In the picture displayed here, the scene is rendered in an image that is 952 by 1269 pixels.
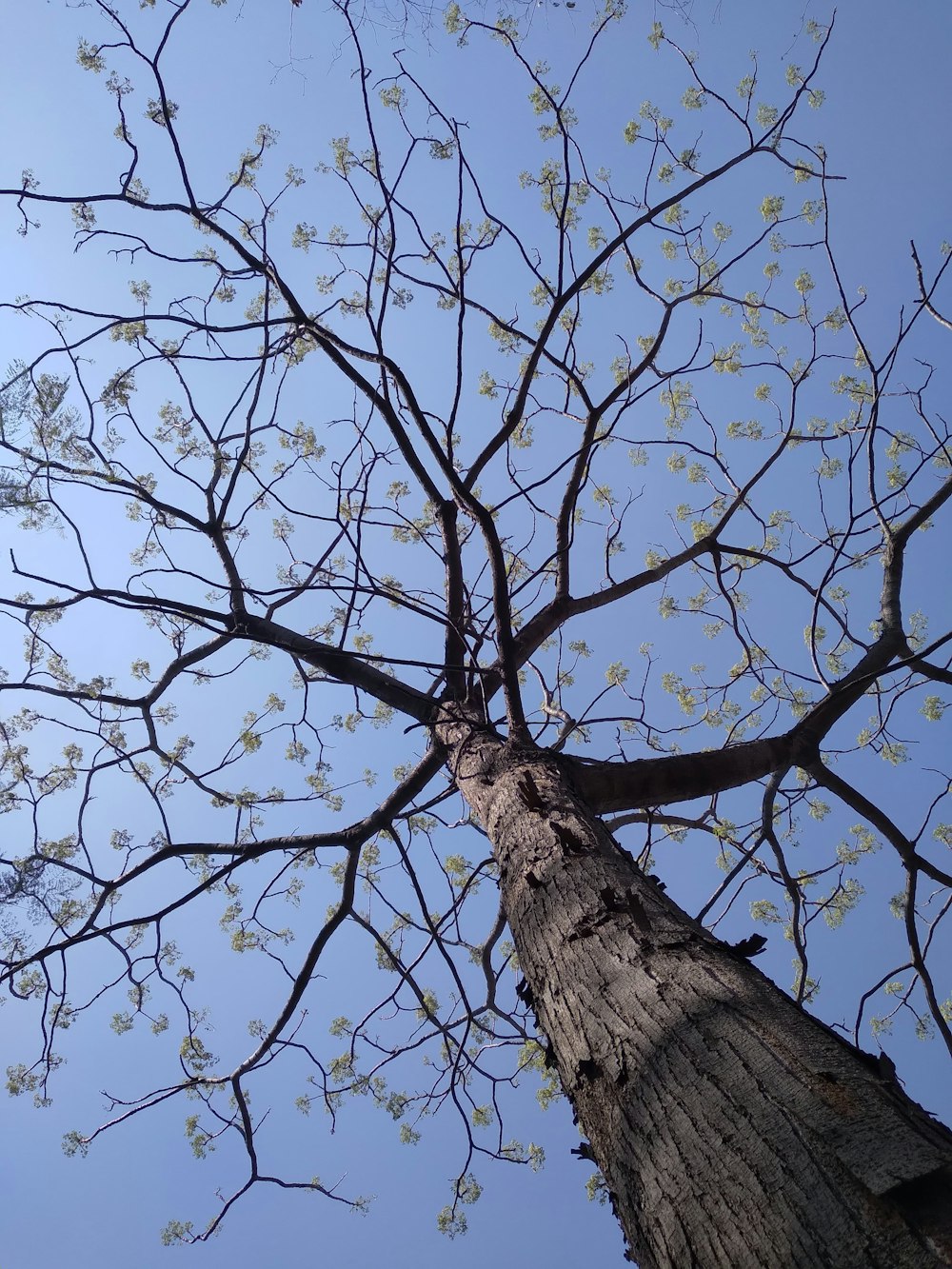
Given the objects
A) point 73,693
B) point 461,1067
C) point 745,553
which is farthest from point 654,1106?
point 745,553

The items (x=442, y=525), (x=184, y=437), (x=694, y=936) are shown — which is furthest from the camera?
(x=184, y=437)

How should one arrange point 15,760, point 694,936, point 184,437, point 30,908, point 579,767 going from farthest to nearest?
point 184,437, point 15,760, point 30,908, point 579,767, point 694,936

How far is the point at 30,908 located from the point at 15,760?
2.73ft

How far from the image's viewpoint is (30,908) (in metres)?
3.93

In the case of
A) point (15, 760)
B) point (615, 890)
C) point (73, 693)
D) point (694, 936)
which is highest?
point (15, 760)

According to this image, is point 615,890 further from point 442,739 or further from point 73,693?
point 73,693

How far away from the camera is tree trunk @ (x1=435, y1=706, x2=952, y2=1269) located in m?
0.86

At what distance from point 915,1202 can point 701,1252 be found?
0.90ft

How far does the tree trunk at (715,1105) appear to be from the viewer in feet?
2.82

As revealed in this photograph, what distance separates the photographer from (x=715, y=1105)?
111 centimetres

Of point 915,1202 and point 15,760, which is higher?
point 15,760

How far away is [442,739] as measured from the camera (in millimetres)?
3697

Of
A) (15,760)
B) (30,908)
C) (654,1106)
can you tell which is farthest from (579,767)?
(15,760)

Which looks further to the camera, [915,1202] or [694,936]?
[694,936]
